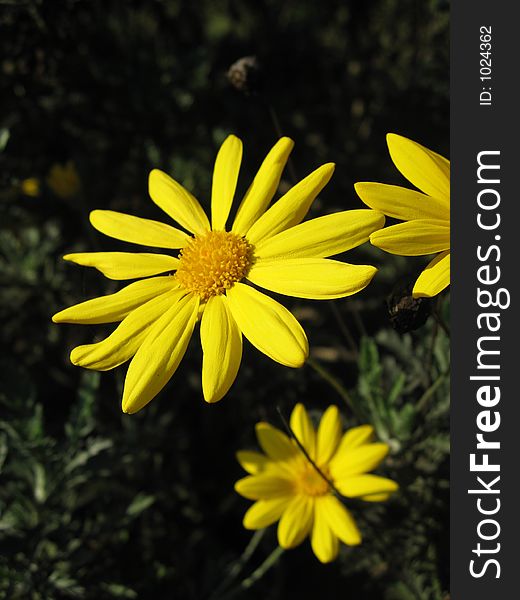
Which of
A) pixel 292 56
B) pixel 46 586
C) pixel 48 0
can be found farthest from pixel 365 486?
pixel 292 56

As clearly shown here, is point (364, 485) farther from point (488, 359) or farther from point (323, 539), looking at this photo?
Answer: point (488, 359)

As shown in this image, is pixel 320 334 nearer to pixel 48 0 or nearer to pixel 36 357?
pixel 36 357

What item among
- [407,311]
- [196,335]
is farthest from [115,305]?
[196,335]

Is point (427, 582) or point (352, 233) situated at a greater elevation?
point (352, 233)

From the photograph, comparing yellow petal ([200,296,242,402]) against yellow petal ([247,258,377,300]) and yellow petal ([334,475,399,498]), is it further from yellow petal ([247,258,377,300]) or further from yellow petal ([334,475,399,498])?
yellow petal ([334,475,399,498])

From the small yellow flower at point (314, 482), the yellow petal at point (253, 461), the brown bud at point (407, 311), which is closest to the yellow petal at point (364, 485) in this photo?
the small yellow flower at point (314, 482)

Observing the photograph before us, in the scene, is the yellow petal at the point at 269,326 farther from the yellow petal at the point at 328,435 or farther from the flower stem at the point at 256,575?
the flower stem at the point at 256,575
